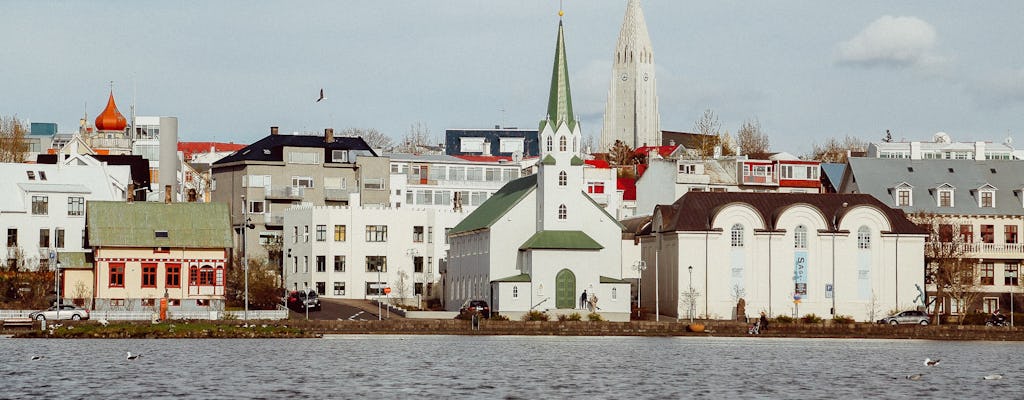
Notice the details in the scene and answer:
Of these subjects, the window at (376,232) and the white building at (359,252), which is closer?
the white building at (359,252)

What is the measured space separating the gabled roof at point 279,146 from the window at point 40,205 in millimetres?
24442

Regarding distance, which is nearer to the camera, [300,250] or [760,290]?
[760,290]

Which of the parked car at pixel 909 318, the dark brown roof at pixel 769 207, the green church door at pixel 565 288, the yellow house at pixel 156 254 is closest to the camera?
the parked car at pixel 909 318

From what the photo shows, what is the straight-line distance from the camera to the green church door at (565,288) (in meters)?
119

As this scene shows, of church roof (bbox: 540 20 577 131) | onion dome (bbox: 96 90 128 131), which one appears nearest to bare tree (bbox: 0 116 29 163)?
onion dome (bbox: 96 90 128 131)

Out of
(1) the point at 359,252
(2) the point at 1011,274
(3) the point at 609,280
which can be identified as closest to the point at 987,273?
(2) the point at 1011,274

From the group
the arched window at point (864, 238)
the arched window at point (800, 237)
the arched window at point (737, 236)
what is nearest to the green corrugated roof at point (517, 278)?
the arched window at point (737, 236)

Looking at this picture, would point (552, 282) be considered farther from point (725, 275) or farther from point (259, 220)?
point (259, 220)

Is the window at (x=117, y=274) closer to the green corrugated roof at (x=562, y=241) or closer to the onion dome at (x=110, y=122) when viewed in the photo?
the green corrugated roof at (x=562, y=241)

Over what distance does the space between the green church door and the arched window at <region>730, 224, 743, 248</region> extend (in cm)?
1089

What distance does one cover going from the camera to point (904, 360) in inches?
3472

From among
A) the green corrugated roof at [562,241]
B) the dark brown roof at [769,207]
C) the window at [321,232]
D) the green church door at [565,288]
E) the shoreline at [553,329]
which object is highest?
the dark brown roof at [769,207]

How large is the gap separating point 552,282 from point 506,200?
40.9 feet

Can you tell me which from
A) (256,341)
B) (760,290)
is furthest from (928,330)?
(256,341)
